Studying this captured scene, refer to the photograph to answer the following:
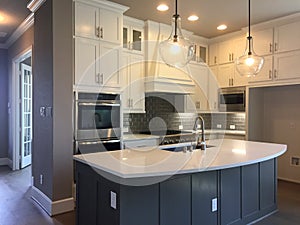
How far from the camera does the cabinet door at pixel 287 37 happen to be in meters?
4.62

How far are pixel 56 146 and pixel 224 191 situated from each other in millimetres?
2111

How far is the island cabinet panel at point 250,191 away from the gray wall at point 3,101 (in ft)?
19.0

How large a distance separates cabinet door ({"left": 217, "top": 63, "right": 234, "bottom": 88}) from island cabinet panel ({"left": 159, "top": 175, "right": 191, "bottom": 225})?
3.76 meters

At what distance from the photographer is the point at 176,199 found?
8.00 feet

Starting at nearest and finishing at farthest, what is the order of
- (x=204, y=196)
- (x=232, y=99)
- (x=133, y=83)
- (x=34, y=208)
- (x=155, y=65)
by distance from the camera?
1. (x=204, y=196)
2. (x=34, y=208)
3. (x=133, y=83)
4. (x=155, y=65)
5. (x=232, y=99)

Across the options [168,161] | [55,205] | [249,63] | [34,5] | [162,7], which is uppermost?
[162,7]

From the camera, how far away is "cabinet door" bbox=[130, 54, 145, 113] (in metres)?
4.82

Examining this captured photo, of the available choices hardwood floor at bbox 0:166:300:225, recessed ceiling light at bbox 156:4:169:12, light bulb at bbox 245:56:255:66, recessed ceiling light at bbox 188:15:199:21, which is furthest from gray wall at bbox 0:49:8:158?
light bulb at bbox 245:56:255:66

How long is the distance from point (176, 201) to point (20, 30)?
4.62 metres

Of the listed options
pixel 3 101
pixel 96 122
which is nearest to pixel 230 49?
pixel 96 122

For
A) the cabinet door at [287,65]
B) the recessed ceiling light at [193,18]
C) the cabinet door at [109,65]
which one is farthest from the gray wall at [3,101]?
the cabinet door at [287,65]

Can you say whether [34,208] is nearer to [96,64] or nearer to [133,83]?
[96,64]

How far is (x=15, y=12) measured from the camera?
4340mm

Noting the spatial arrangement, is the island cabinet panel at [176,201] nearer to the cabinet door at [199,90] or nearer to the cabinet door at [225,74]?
the cabinet door at [199,90]
